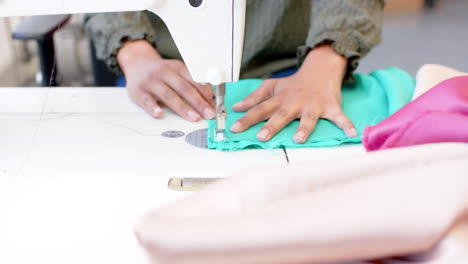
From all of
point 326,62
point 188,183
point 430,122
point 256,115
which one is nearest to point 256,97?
point 256,115

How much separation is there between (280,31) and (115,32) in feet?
1.30

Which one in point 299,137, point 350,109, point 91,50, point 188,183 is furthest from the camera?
point 91,50

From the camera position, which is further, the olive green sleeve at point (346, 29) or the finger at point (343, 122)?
the olive green sleeve at point (346, 29)

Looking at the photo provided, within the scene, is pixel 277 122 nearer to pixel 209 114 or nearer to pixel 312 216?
pixel 209 114

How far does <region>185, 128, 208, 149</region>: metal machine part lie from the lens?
2.61 feet

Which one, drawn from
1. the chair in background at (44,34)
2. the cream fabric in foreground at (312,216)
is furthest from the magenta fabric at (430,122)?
the chair in background at (44,34)

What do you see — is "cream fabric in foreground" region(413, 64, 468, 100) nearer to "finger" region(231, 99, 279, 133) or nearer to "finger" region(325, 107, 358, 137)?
"finger" region(325, 107, 358, 137)

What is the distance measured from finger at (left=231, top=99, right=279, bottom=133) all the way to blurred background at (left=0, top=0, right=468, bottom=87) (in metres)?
0.37

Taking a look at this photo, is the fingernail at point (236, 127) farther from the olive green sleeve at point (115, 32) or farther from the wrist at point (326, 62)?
the olive green sleeve at point (115, 32)

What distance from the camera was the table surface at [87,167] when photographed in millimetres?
562

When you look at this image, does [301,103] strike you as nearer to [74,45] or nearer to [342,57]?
A: [342,57]

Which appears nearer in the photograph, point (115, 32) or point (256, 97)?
point (256, 97)

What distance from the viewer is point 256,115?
0.84m

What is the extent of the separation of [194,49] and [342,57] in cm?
38
